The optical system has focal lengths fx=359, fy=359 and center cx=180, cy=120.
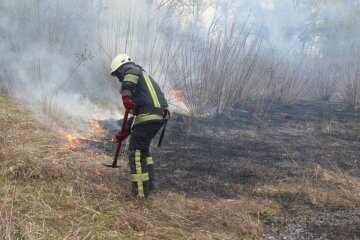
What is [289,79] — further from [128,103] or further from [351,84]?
[128,103]

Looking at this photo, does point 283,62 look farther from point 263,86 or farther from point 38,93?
point 38,93

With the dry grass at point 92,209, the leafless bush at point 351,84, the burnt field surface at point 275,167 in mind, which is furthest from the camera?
the leafless bush at point 351,84

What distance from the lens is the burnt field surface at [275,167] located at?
4070mm

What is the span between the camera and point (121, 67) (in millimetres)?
4590

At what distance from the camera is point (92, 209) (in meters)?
3.84

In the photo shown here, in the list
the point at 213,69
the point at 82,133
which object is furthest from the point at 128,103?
the point at 213,69

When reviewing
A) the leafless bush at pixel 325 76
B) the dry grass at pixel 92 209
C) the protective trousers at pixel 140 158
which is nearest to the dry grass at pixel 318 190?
the dry grass at pixel 92 209

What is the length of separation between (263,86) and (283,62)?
42.7 inches

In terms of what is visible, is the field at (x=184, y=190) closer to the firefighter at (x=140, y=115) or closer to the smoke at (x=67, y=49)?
the firefighter at (x=140, y=115)

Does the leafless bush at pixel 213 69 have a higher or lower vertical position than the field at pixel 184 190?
higher

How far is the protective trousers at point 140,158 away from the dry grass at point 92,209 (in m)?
0.16

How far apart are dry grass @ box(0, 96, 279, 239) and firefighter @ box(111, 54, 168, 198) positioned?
250 millimetres

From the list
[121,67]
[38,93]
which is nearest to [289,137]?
[121,67]

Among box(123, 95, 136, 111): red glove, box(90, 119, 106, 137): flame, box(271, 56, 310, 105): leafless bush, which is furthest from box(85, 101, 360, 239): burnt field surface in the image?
box(271, 56, 310, 105): leafless bush
